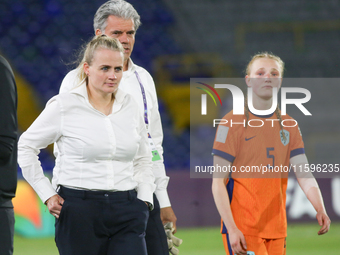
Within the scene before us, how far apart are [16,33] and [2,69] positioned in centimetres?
869

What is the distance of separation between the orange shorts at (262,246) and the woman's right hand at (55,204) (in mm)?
833

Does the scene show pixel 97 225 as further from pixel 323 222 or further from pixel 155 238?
pixel 323 222

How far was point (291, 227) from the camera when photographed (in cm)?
659

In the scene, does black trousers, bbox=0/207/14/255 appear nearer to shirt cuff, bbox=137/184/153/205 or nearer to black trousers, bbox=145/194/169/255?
shirt cuff, bbox=137/184/153/205

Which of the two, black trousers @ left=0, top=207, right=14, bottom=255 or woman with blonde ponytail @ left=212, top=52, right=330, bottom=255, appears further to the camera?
woman with blonde ponytail @ left=212, top=52, right=330, bottom=255

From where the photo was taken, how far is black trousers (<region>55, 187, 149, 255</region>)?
193 centimetres

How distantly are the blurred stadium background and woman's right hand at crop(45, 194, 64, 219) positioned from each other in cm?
596

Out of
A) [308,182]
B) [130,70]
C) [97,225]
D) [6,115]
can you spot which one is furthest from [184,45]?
[6,115]

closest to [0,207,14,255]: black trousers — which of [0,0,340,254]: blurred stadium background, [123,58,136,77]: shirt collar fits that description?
[123,58,136,77]: shirt collar

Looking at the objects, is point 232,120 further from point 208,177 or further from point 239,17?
point 239,17

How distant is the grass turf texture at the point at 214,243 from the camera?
543 centimetres

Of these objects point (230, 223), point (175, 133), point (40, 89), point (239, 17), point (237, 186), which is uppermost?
point (239, 17)

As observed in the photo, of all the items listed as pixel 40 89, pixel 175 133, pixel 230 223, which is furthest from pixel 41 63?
pixel 230 223

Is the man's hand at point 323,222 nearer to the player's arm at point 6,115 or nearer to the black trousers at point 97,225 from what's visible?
the black trousers at point 97,225
